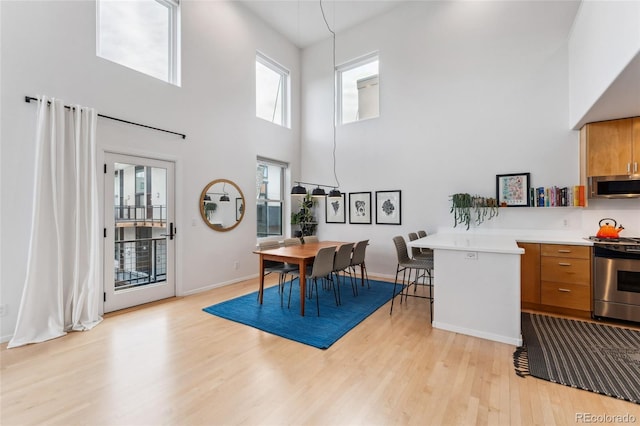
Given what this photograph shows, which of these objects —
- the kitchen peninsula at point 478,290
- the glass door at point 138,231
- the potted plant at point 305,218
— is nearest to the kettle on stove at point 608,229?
the kitchen peninsula at point 478,290

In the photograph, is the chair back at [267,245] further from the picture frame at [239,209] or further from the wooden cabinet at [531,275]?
the wooden cabinet at [531,275]

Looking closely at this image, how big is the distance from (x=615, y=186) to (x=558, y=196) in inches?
22.2

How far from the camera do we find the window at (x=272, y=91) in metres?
6.05

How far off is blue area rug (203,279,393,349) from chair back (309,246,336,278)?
50cm

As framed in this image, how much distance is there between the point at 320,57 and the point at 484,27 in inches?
128

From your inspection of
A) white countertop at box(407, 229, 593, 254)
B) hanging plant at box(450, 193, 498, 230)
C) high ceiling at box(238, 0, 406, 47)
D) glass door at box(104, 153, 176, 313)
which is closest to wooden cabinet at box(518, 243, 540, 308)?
white countertop at box(407, 229, 593, 254)

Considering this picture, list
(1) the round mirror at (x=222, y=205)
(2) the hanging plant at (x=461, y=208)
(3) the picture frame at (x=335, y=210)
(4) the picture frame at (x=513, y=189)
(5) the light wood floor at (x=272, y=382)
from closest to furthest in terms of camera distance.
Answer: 1. (5) the light wood floor at (x=272, y=382)
2. (4) the picture frame at (x=513, y=189)
3. (2) the hanging plant at (x=461, y=208)
4. (1) the round mirror at (x=222, y=205)
5. (3) the picture frame at (x=335, y=210)

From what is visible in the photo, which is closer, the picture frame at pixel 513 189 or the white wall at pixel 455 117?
the white wall at pixel 455 117

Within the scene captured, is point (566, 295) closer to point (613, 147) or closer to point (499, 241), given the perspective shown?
point (499, 241)

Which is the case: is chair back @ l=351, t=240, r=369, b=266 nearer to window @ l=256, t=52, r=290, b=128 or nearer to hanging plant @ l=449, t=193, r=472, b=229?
hanging plant @ l=449, t=193, r=472, b=229

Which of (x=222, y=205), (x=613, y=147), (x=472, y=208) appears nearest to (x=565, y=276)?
(x=472, y=208)

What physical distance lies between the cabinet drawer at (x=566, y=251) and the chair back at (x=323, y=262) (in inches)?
104

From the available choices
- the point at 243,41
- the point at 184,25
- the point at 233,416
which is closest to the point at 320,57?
the point at 243,41

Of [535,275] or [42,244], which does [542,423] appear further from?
[42,244]
